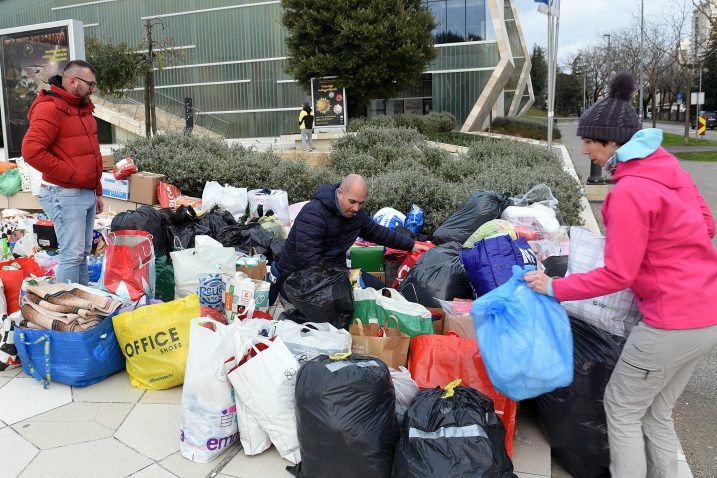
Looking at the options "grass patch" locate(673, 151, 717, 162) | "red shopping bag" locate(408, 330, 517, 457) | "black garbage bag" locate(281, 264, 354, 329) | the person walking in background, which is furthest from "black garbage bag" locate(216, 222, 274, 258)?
"grass patch" locate(673, 151, 717, 162)

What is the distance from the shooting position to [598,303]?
317cm

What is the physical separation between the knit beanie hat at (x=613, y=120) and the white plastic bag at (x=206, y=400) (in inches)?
81.3

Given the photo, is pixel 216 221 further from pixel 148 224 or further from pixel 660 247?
pixel 660 247

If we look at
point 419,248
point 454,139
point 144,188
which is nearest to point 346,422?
point 419,248

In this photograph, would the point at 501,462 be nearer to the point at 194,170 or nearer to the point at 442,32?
the point at 194,170

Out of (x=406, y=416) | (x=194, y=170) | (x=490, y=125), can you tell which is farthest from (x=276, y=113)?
(x=406, y=416)

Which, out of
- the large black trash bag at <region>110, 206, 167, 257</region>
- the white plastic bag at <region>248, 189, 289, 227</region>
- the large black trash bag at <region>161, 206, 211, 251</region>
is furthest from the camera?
the white plastic bag at <region>248, 189, 289, 227</region>

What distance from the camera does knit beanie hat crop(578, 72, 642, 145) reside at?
258cm

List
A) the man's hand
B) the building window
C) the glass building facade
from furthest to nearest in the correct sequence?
the glass building facade < the building window < the man's hand

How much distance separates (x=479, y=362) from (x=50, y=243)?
4721mm

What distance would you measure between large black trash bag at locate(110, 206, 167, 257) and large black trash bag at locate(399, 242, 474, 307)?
272cm

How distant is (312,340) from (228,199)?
4369 millimetres

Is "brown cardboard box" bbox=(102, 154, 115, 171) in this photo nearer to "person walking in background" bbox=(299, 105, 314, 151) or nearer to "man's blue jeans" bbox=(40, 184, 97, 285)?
"man's blue jeans" bbox=(40, 184, 97, 285)

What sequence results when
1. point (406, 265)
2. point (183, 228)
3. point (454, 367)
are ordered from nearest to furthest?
point (454, 367) < point (406, 265) < point (183, 228)
